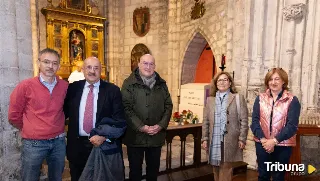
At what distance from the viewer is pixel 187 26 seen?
7.96m

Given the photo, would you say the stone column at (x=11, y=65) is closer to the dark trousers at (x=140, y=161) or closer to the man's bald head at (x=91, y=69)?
the man's bald head at (x=91, y=69)

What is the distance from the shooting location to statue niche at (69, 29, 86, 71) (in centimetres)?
937

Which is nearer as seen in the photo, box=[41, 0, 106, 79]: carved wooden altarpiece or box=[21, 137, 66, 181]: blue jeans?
box=[21, 137, 66, 181]: blue jeans

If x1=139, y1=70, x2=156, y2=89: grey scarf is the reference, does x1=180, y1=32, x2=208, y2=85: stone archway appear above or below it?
above

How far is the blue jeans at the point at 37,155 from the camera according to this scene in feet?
6.83

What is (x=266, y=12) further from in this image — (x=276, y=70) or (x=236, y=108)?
(x=236, y=108)

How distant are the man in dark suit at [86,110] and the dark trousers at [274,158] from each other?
Answer: 60.2 inches

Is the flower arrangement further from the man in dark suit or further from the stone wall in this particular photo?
the stone wall

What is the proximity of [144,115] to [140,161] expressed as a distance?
1.76 ft

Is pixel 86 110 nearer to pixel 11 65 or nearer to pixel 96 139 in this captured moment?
pixel 96 139

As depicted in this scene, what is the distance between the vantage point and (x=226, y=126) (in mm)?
2582

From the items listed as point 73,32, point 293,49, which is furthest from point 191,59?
point 73,32

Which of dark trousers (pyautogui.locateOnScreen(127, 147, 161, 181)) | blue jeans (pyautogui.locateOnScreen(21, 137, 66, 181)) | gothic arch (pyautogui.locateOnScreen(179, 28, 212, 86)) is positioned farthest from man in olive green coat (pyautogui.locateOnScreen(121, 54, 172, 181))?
gothic arch (pyautogui.locateOnScreen(179, 28, 212, 86))

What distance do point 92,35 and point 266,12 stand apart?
24.7 feet
